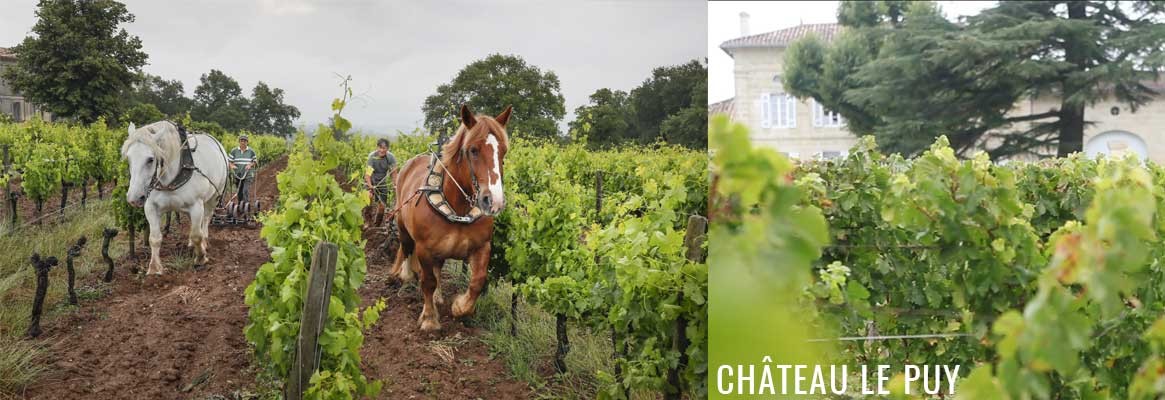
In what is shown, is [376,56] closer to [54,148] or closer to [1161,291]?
[54,148]

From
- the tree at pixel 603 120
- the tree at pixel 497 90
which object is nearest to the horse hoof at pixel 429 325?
the tree at pixel 603 120

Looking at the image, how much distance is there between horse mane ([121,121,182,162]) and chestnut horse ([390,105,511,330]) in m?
2.03

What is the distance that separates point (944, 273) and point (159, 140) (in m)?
5.20

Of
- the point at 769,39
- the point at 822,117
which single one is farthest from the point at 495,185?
the point at 822,117

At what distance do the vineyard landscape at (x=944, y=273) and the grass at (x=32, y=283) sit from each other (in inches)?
124

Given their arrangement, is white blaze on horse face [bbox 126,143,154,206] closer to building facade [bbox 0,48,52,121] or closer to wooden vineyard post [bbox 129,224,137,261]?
wooden vineyard post [bbox 129,224,137,261]

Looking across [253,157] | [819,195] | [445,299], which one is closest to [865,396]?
[819,195]

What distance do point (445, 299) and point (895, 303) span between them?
3.56m

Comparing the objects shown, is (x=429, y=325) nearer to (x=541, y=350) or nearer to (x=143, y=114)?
(x=541, y=350)

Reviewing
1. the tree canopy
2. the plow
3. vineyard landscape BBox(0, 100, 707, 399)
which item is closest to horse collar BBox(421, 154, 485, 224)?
vineyard landscape BBox(0, 100, 707, 399)

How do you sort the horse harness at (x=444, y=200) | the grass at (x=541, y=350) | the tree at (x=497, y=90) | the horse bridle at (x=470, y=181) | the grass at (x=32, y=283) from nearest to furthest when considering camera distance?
the grass at (x=32, y=283), the grass at (x=541, y=350), the horse bridle at (x=470, y=181), the horse harness at (x=444, y=200), the tree at (x=497, y=90)

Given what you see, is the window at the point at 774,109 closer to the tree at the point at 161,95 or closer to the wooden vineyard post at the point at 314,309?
the wooden vineyard post at the point at 314,309

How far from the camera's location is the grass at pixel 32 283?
12.1 ft

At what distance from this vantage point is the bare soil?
3.75 meters
